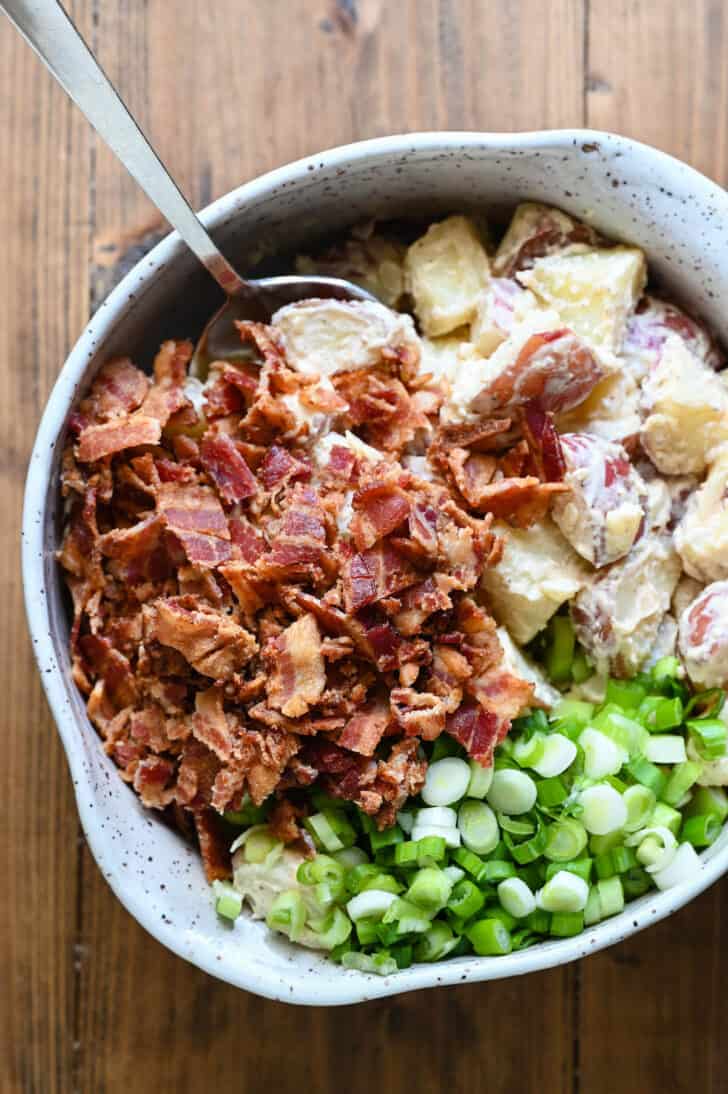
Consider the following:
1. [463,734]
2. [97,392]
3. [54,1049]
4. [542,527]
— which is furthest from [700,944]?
[97,392]

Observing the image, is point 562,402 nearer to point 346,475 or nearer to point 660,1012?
point 346,475

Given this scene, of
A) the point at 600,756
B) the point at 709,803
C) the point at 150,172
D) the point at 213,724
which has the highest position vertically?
the point at 150,172

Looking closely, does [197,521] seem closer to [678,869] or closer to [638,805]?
[638,805]

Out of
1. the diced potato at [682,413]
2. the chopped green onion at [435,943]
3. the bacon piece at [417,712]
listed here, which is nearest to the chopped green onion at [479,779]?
the bacon piece at [417,712]

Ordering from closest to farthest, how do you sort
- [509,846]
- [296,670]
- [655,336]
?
1. [296,670]
2. [509,846]
3. [655,336]

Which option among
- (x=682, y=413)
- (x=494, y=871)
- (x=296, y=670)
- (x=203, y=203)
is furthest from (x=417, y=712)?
(x=203, y=203)

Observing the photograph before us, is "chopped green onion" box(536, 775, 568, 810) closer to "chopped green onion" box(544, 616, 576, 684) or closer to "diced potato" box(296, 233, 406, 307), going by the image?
"chopped green onion" box(544, 616, 576, 684)

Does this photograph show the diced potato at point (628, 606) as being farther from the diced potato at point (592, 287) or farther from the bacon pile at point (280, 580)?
the diced potato at point (592, 287)
